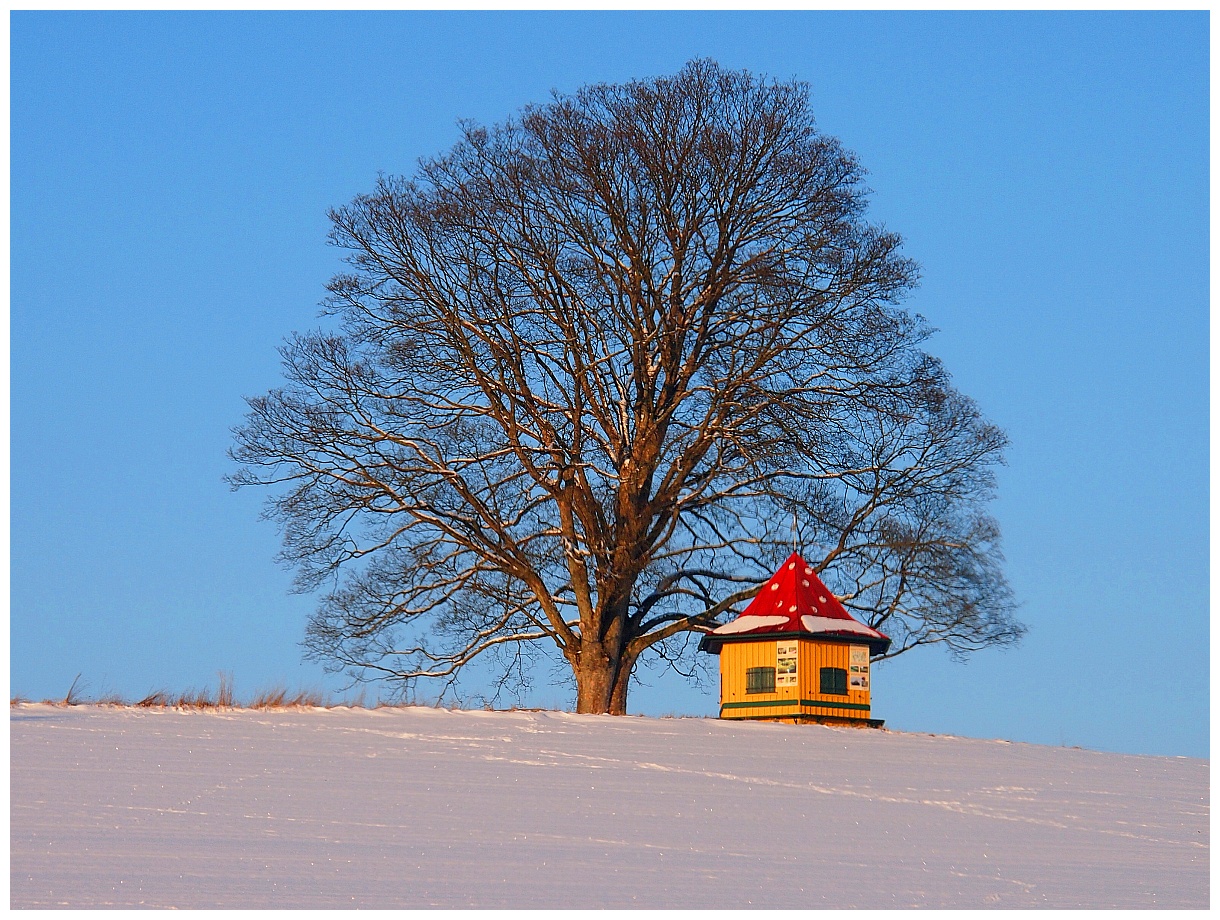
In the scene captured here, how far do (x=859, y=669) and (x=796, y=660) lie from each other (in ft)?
3.02

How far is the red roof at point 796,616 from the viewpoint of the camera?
17.8 meters

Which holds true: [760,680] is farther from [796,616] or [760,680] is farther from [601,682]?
[601,682]

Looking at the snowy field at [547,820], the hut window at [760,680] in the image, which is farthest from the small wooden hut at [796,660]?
the snowy field at [547,820]

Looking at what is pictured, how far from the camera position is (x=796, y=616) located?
17.8 m

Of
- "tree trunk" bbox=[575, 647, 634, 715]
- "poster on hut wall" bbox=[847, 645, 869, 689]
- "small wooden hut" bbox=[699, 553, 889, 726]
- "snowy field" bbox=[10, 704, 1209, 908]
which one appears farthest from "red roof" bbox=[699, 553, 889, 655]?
"snowy field" bbox=[10, 704, 1209, 908]

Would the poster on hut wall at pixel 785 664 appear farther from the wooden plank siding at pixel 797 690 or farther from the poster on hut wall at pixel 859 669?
the poster on hut wall at pixel 859 669

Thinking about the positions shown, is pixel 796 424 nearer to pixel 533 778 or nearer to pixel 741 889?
pixel 533 778

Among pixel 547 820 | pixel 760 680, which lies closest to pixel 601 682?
pixel 760 680

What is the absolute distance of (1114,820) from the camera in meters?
11.0

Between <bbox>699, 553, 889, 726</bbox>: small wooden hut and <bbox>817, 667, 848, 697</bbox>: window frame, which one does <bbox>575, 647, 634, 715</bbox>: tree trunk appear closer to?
<bbox>699, 553, 889, 726</bbox>: small wooden hut

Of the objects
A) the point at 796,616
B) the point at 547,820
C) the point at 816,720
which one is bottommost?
the point at 547,820

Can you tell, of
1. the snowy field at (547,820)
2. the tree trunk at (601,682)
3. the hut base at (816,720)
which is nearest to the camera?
the snowy field at (547,820)

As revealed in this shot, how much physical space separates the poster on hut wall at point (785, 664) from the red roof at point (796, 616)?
0.18 metres

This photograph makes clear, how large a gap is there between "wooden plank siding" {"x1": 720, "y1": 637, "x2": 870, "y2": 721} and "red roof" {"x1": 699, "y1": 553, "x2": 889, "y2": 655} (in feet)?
A: 0.46
